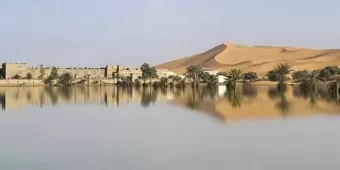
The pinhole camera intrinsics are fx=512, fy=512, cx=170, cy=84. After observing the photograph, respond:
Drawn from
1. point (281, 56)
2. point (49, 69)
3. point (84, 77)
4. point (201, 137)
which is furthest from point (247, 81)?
point (201, 137)

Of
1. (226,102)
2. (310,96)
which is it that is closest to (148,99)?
(226,102)

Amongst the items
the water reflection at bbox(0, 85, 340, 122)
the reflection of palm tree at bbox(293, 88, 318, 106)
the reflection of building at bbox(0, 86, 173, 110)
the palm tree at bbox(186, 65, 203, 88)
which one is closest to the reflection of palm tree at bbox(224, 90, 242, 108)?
the water reflection at bbox(0, 85, 340, 122)

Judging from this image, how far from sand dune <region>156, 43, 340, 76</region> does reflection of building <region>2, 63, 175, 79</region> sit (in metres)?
25.5

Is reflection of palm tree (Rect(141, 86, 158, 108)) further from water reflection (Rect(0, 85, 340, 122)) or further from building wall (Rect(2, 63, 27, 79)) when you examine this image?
building wall (Rect(2, 63, 27, 79))

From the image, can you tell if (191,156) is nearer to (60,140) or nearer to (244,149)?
(244,149)

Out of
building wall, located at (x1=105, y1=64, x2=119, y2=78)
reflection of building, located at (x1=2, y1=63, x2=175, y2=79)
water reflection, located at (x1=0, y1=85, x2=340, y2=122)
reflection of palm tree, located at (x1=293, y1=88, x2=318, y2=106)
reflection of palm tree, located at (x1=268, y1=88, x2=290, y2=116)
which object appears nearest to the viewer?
water reflection, located at (x1=0, y1=85, x2=340, y2=122)

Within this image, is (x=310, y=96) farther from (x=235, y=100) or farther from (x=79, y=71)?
(x=79, y=71)

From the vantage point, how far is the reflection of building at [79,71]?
7469 centimetres

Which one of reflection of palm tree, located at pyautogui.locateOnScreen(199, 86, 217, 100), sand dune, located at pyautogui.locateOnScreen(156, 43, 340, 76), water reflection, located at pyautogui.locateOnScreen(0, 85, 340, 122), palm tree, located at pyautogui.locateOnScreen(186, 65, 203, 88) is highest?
sand dune, located at pyautogui.locateOnScreen(156, 43, 340, 76)

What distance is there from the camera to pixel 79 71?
269 feet

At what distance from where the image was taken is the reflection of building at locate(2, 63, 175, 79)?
74688 millimetres

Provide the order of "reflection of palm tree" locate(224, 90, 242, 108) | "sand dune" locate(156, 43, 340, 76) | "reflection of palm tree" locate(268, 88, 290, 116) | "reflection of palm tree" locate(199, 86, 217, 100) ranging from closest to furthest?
"reflection of palm tree" locate(268, 88, 290, 116) < "reflection of palm tree" locate(224, 90, 242, 108) < "reflection of palm tree" locate(199, 86, 217, 100) < "sand dune" locate(156, 43, 340, 76)

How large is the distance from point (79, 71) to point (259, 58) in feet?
168

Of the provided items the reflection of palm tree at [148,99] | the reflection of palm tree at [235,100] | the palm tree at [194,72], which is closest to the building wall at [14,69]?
the palm tree at [194,72]
